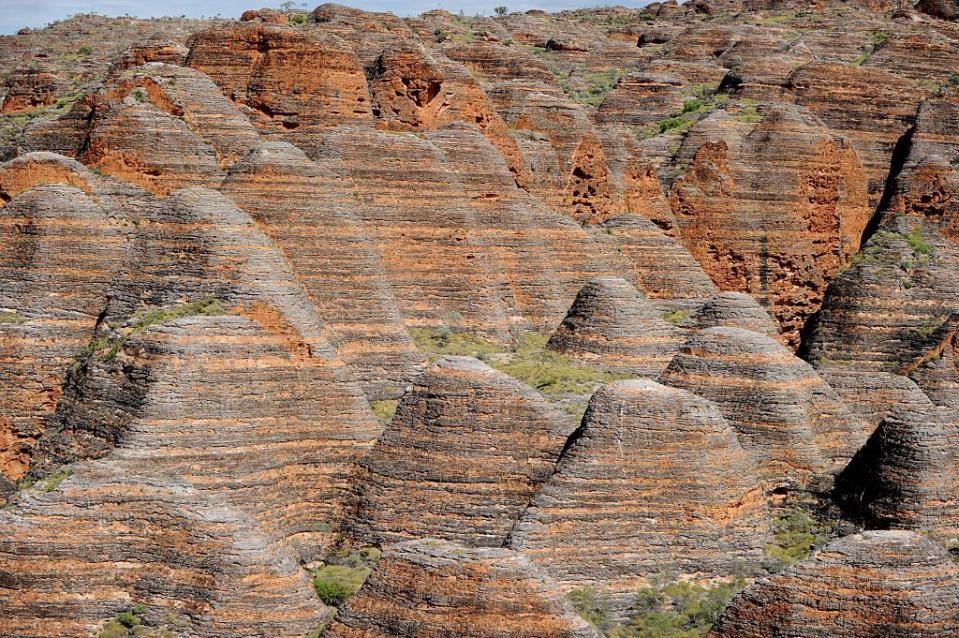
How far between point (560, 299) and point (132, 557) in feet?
58.5

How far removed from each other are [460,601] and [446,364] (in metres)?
7.39

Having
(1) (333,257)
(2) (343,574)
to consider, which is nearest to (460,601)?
(2) (343,574)

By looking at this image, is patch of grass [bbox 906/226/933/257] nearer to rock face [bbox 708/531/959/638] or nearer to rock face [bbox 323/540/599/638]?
rock face [bbox 708/531/959/638]

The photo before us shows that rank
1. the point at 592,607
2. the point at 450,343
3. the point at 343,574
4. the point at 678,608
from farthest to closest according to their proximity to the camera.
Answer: the point at 450,343 < the point at 343,574 < the point at 678,608 < the point at 592,607

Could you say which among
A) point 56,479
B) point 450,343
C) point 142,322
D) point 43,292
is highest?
point 142,322

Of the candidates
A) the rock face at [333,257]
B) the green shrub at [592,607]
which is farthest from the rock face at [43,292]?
the green shrub at [592,607]

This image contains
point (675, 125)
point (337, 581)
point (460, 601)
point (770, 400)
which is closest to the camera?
point (460, 601)

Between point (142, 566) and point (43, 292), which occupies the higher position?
point (43, 292)

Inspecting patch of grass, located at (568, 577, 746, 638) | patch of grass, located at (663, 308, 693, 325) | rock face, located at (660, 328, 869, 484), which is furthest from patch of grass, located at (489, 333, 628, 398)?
patch of grass, located at (568, 577, 746, 638)

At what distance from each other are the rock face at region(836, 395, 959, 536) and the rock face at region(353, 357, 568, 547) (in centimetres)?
724

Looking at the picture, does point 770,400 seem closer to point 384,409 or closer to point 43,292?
point 384,409

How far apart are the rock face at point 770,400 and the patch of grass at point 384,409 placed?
20.9ft

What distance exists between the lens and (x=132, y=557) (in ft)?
94.0

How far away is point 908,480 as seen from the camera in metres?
34.5
